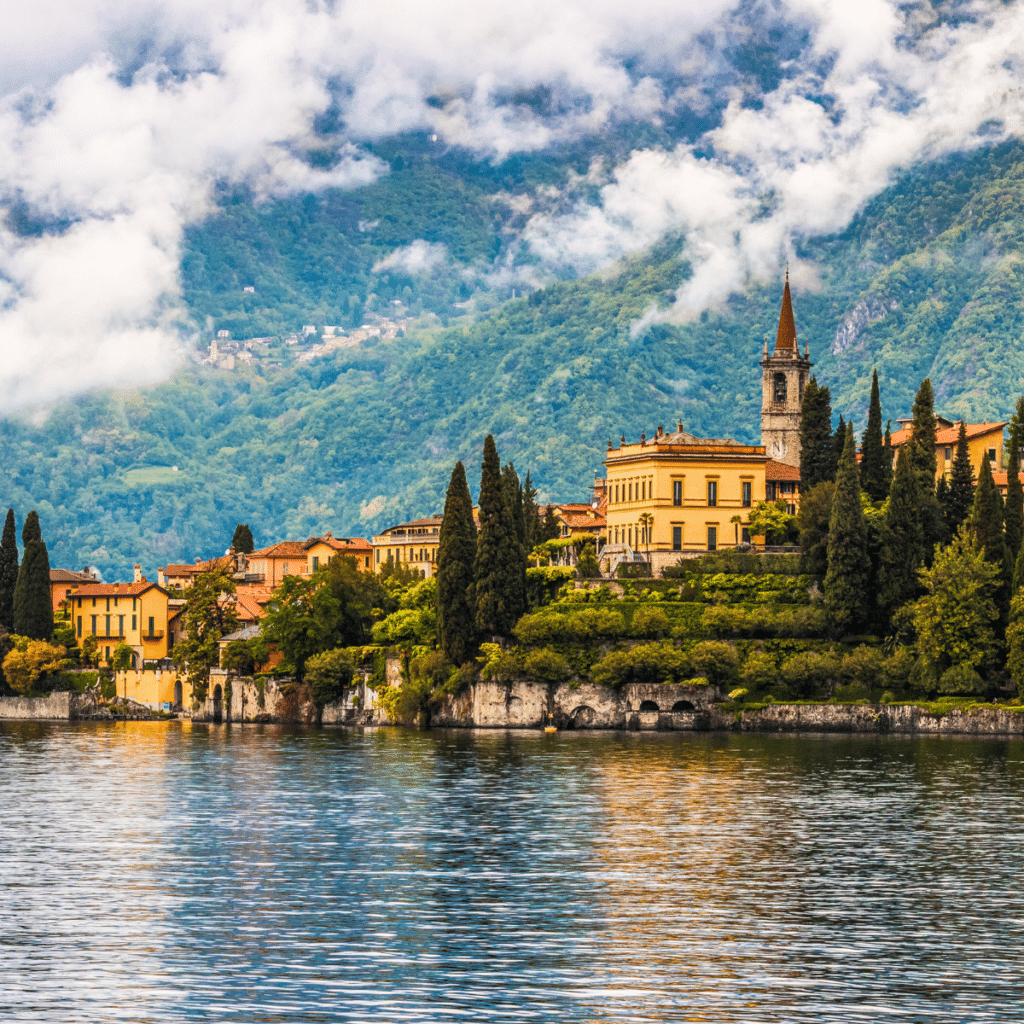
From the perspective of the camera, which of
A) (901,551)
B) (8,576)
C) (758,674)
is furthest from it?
(8,576)

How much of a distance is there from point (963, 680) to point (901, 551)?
31.9ft

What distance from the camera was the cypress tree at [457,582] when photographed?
109500 mm

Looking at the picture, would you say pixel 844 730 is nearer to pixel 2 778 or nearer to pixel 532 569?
pixel 532 569

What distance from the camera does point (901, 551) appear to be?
106812 millimetres

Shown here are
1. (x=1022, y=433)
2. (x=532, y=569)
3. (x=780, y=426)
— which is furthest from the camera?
(x=780, y=426)

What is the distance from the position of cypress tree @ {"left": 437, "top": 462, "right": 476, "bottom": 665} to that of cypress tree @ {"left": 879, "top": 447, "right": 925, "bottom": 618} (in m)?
23.5

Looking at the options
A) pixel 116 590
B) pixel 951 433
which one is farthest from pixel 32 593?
pixel 951 433

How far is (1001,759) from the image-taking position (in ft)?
267

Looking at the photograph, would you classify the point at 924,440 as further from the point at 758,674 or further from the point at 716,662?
the point at 716,662

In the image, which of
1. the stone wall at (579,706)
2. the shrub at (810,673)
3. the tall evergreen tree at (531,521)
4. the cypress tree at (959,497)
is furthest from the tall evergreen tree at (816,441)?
the stone wall at (579,706)

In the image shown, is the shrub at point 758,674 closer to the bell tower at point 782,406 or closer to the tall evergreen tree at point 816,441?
the tall evergreen tree at point 816,441

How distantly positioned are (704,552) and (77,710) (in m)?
51.4

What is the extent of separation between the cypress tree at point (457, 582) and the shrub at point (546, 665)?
→ 437 cm

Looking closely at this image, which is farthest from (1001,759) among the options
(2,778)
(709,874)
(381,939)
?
(381,939)
